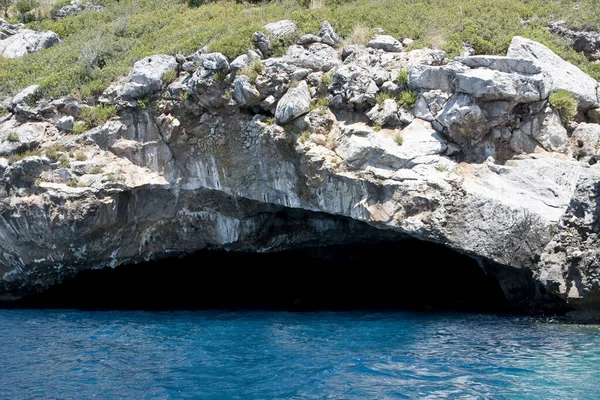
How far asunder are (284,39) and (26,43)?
16053mm

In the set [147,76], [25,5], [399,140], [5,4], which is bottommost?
[399,140]

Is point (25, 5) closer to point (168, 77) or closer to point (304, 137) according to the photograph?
point (168, 77)

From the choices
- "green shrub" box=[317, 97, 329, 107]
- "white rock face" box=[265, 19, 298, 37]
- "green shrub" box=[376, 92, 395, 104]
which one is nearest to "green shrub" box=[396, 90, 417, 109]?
"green shrub" box=[376, 92, 395, 104]

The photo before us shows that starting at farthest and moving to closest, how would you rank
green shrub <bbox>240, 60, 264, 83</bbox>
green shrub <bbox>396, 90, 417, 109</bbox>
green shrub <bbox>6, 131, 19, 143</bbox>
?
1. green shrub <bbox>6, 131, 19, 143</bbox>
2. green shrub <bbox>240, 60, 264, 83</bbox>
3. green shrub <bbox>396, 90, 417, 109</bbox>

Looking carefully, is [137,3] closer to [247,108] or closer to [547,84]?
[247,108]

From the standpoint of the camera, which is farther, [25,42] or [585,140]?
[25,42]

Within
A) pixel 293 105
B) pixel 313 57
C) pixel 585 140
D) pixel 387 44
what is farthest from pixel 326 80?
pixel 585 140

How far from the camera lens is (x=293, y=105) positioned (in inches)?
680

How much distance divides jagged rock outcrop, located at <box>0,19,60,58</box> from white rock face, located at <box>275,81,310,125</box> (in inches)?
674

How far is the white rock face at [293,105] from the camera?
1730cm

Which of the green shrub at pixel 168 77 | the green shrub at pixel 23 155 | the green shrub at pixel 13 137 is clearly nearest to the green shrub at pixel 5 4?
the green shrub at pixel 13 137

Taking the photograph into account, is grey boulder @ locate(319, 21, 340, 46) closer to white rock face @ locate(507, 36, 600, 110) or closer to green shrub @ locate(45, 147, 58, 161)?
white rock face @ locate(507, 36, 600, 110)

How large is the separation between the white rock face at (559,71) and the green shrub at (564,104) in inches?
13.0

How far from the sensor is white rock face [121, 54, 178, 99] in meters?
19.3
